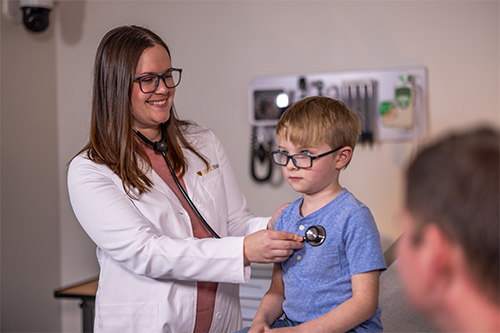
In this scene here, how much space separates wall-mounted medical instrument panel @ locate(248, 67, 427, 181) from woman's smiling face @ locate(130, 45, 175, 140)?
954 mm

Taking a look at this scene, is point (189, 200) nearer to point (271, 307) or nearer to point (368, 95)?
point (271, 307)

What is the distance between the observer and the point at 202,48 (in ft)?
9.02

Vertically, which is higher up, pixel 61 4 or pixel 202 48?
pixel 61 4

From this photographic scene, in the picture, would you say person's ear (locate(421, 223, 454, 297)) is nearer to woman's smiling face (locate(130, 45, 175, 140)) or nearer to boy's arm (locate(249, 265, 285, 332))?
boy's arm (locate(249, 265, 285, 332))

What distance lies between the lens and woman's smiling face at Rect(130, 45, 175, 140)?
1546 mm

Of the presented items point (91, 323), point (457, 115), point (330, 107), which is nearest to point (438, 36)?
point (457, 115)

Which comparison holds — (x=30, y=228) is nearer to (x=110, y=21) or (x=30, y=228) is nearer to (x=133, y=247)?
(x=110, y=21)

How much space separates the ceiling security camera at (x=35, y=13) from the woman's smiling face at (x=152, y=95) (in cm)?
139

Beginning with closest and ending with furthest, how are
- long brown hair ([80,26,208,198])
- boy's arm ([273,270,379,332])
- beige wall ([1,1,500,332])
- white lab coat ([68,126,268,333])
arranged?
1. boy's arm ([273,270,379,332])
2. white lab coat ([68,126,268,333])
3. long brown hair ([80,26,208,198])
4. beige wall ([1,1,500,332])

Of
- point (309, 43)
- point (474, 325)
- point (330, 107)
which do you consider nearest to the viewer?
point (474, 325)

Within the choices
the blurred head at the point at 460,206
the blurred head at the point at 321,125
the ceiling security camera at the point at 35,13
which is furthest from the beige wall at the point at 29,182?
the blurred head at the point at 460,206

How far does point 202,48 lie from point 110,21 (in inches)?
21.6

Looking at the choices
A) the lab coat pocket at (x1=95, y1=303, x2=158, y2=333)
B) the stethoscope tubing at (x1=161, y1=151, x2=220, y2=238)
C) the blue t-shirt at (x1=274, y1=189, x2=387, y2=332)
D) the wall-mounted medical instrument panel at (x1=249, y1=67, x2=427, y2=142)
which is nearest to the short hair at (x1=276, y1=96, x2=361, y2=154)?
the blue t-shirt at (x1=274, y1=189, x2=387, y2=332)

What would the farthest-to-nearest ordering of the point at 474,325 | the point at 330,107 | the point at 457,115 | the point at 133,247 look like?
the point at 457,115
the point at 133,247
the point at 330,107
the point at 474,325
